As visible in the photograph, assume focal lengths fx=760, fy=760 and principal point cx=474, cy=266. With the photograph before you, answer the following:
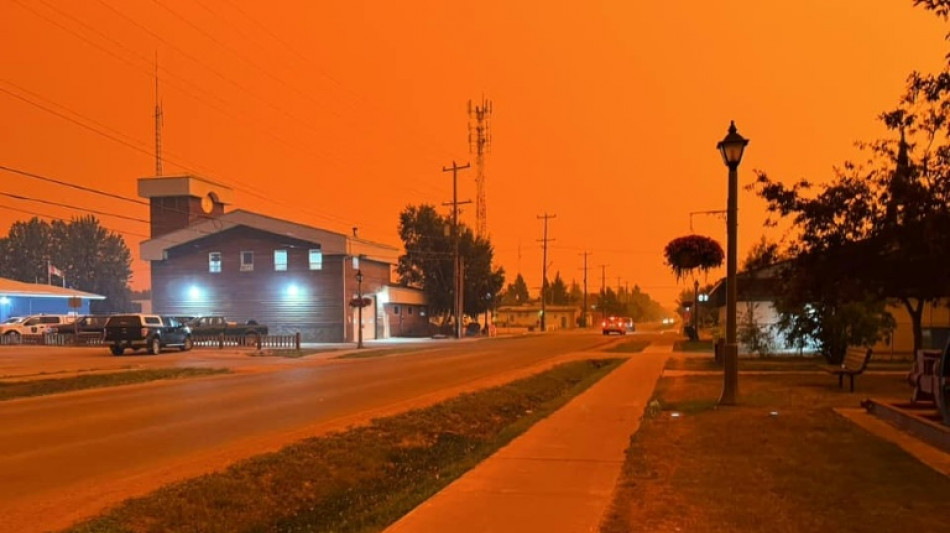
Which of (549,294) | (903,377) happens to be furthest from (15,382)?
(549,294)

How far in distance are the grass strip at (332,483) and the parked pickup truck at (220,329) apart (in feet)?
104

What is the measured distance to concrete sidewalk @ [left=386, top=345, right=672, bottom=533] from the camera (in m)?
5.87

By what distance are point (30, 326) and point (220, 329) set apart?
14.6 meters

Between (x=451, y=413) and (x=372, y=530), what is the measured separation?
303 inches

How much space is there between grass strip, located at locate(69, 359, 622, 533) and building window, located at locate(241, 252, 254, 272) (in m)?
41.1

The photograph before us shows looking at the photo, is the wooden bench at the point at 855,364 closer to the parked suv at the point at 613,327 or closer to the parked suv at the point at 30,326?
the parked suv at the point at 30,326

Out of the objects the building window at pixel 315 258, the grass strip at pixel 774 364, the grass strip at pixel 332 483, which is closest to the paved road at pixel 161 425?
the grass strip at pixel 332 483

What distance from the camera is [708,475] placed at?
7480mm

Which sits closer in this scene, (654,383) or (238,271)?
(654,383)

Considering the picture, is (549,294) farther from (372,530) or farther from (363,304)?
(372,530)

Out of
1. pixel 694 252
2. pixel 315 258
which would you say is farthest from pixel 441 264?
pixel 694 252

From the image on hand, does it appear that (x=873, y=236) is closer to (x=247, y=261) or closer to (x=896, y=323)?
(x=896, y=323)

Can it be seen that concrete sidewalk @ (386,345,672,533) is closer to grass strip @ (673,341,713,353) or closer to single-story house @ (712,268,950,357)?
single-story house @ (712,268,950,357)

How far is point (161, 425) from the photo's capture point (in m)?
12.5
